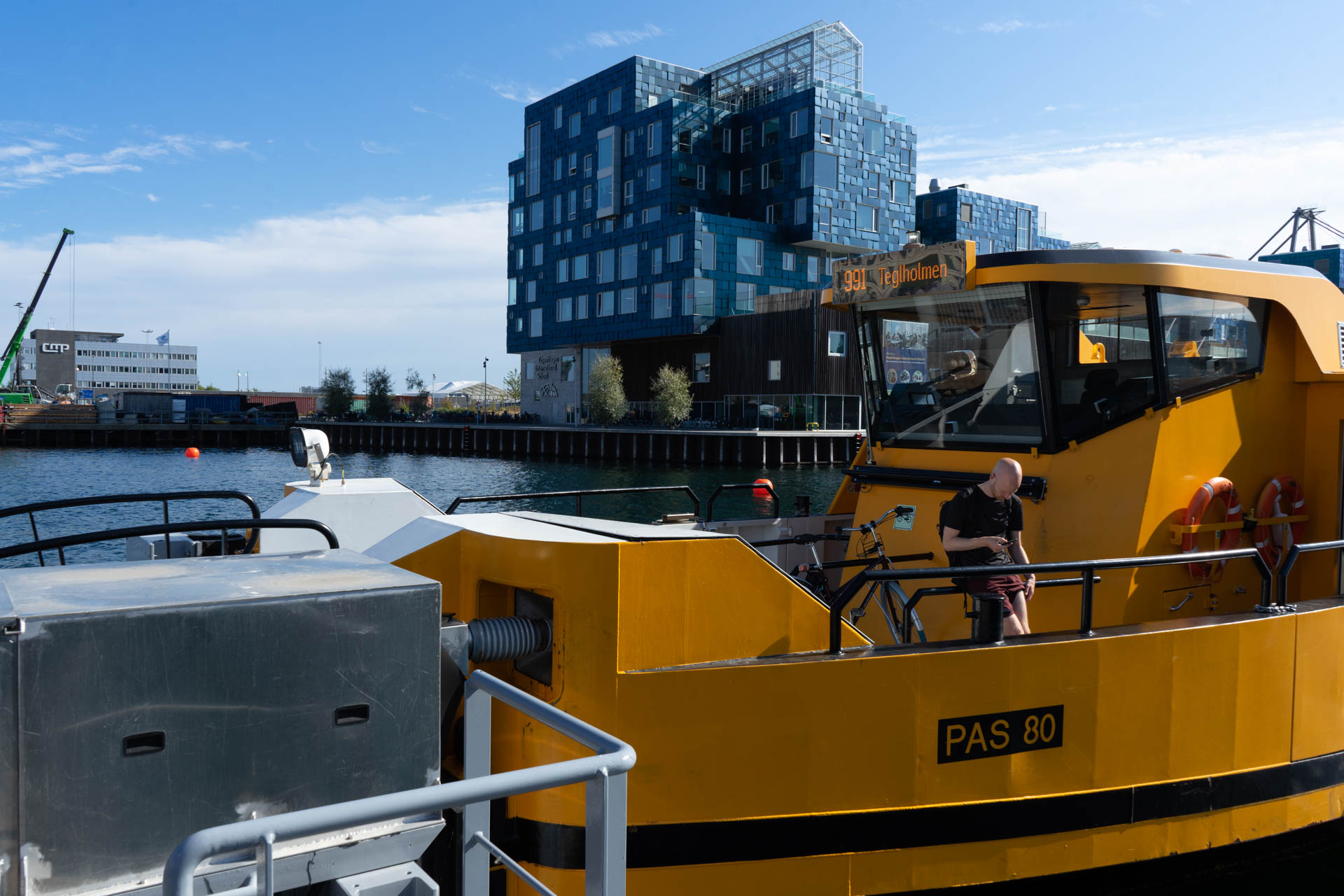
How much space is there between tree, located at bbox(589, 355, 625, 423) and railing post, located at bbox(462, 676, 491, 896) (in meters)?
57.3

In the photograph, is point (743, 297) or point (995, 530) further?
point (743, 297)

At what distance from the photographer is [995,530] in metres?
5.45

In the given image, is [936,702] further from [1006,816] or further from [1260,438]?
[1260,438]

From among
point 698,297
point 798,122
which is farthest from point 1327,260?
point 698,297

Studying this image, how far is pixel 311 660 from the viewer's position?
2541mm

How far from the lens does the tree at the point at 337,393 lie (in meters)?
91.9

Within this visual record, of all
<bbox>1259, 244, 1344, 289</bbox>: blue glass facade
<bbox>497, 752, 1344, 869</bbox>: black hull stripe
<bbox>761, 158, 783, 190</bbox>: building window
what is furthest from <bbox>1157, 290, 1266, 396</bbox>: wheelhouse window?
<bbox>1259, 244, 1344, 289</bbox>: blue glass facade

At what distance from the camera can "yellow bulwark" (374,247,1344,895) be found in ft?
12.6

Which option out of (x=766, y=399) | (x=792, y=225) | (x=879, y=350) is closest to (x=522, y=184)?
(x=792, y=225)

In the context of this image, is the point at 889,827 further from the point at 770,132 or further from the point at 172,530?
the point at 770,132

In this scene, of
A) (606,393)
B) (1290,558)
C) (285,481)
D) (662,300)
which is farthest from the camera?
(606,393)

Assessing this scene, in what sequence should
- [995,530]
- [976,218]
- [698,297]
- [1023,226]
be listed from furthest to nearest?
1. [1023,226]
2. [976,218]
3. [698,297]
4. [995,530]

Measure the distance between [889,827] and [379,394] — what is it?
285ft

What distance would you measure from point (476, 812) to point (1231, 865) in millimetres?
4670
